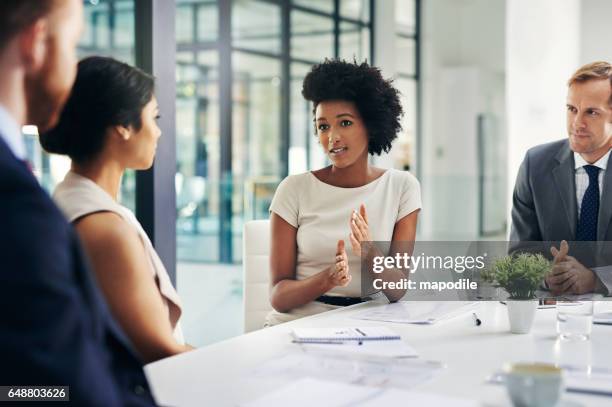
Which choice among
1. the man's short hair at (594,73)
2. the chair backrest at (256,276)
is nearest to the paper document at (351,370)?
the chair backrest at (256,276)

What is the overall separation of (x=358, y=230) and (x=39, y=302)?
1.70 m

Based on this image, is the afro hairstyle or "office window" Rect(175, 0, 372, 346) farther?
"office window" Rect(175, 0, 372, 346)

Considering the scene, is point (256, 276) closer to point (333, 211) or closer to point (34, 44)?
point (333, 211)

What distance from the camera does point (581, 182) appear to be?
9.45ft

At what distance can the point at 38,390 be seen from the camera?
2.56 ft

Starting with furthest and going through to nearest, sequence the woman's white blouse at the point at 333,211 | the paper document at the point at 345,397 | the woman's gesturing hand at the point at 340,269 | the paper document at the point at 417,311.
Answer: the woman's white blouse at the point at 333,211, the woman's gesturing hand at the point at 340,269, the paper document at the point at 417,311, the paper document at the point at 345,397

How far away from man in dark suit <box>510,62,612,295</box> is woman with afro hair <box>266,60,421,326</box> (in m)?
0.60

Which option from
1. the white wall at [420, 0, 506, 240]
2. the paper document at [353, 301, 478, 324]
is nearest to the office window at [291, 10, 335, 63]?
the white wall at [420, 0, 506, 240]

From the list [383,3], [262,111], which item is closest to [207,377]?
[262,111]

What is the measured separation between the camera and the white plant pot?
74.0 inches

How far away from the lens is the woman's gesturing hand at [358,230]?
238 cm

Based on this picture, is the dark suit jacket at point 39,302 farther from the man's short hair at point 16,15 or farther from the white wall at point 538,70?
the white wall at point 538,70

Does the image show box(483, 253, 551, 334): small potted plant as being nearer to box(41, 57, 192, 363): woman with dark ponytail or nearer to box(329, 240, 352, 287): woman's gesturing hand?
box(329, 240, 352, 287): woman's gesturing hand

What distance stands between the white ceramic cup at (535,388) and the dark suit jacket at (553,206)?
1768 mm
